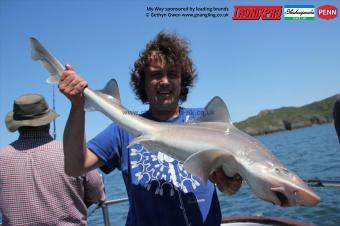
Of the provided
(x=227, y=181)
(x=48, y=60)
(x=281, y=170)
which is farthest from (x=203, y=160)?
(x=48, y=60)

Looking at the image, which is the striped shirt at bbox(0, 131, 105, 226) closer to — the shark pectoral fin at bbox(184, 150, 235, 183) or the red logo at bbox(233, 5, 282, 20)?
the shark pectoral fin at bbox(184, 150, 235, 183)

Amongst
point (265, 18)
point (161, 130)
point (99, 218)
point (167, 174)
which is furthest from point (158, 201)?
point (99, 218)

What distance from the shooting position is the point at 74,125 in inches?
118

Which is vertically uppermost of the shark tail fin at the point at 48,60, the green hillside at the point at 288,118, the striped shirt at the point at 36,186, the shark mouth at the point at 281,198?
the shark tail fin at the point at 48,60

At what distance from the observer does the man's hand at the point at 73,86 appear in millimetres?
2939

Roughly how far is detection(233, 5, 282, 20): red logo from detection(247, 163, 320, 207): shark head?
8.73 m

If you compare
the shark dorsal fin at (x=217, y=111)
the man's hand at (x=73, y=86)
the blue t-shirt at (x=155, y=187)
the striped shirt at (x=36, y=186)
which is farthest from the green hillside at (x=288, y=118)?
the man's hand at (x=73, y=86)

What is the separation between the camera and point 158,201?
3.01m

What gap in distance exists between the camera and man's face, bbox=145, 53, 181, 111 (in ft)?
10.9

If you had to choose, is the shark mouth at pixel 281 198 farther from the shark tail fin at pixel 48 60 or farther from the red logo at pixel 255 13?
the red logo at pixel 255 13

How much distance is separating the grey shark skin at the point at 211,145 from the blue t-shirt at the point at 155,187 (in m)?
0.28

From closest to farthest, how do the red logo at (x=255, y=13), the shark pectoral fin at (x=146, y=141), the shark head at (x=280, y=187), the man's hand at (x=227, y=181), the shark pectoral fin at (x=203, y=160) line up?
the shark head at (x=280, y=187) < the shark pectoral fin at (x=203, y=160) < the man's hand at (x=227, y=181) < the shark pectoral fin at (x=146, y=141) < the red logo at (x=255, y=13)

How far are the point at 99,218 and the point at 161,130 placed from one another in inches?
636

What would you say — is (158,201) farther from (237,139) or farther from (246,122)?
(246,122)
